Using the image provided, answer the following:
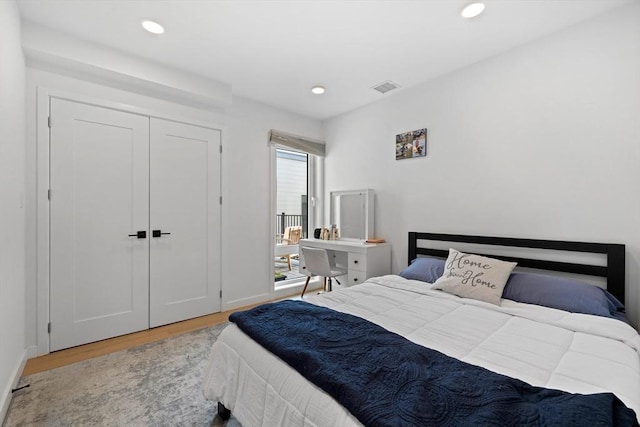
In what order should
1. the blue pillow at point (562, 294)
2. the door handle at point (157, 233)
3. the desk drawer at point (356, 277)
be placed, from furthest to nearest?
the desk drawer at point (356, 277), the door handle at point (157, 233), the blue pillow at point (562, 294)

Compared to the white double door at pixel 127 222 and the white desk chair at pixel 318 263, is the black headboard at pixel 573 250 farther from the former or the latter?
the white double door at pixel 127 222

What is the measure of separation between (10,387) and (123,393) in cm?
68

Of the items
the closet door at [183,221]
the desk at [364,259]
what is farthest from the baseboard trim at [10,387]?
the desk at [364,259]

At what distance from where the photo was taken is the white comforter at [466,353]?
112 centimetres

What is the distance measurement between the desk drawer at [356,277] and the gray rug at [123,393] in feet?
5.64

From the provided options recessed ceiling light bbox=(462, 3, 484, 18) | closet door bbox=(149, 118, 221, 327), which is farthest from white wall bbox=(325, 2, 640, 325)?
closet door bbox=(149, 118, 221, 327)

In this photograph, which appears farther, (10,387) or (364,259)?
(364,259)

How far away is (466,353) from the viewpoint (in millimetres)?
1379

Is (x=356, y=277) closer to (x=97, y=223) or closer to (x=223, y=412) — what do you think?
(x=223, y=412)

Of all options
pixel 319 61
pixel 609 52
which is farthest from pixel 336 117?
pixel 609 52

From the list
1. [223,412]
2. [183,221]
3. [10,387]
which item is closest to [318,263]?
[183,221]

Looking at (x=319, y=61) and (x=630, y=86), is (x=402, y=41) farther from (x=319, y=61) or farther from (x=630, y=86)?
(x=630, y=86)

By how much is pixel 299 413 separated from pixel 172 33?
2.78m

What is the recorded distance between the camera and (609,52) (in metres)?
2.06
